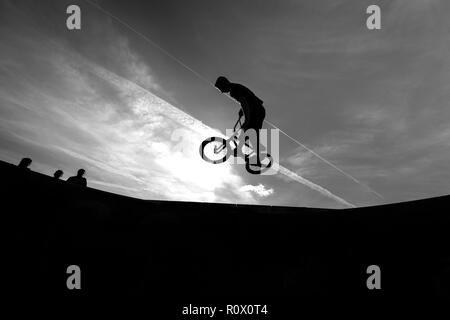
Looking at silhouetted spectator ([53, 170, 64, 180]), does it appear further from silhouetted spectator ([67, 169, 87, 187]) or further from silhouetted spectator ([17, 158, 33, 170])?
silhouetted spectator ([17, 158, 33, 170])

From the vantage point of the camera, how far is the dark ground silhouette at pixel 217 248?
5430 mm

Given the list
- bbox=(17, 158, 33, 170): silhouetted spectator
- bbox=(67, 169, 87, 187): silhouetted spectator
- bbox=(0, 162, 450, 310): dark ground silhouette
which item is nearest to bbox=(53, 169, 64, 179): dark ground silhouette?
bbox=(67, 169, 87, 187): silhouetted spectator

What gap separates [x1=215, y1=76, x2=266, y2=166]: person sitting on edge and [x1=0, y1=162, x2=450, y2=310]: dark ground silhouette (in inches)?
96.4

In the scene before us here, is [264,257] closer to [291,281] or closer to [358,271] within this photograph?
[291,281]

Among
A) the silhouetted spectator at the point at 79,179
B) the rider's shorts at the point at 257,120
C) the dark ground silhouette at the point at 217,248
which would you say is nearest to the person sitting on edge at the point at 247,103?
the rider's shorts at the point at 257,120

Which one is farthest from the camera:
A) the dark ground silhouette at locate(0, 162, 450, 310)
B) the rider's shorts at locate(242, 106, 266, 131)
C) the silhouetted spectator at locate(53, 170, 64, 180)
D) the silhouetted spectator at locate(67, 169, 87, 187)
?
the silhouetted spectator at locate(53, 170, 64, 180)

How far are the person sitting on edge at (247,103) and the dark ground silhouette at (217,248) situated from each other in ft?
8.04

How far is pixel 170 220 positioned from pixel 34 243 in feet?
9.62

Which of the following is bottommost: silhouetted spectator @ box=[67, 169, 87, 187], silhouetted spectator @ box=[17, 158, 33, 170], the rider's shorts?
silhouetted spectator @ box=[67, 169, 87, 187]

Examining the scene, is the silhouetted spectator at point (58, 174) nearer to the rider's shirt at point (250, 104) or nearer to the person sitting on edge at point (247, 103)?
the person sitting on edge at point (247, 103)

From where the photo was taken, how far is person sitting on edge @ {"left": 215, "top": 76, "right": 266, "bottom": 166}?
766 centimetres

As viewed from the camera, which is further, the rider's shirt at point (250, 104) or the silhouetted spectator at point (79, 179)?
the silhouetted spectator at point (79, 179)

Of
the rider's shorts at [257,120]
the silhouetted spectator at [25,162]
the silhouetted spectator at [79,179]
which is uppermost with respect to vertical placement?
the rider's shorts at [257,120]

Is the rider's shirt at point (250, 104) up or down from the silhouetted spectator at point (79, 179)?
up
